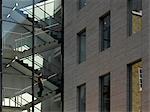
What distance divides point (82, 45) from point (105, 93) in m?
3.52

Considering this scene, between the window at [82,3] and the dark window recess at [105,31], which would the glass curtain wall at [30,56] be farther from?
the dark window recess at [105,31]

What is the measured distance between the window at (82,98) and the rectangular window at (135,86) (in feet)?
14.4

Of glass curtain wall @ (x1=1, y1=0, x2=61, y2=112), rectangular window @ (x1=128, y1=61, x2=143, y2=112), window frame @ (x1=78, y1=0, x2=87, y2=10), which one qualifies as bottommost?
rectangular window @ (x1=128, y1=61, x2=143, y2=112)

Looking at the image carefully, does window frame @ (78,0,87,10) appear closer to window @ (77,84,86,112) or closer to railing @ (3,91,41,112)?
window @ (77,84,86,112)

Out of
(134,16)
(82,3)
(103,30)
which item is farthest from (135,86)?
(82,3)

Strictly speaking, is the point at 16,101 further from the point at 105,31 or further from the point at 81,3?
the point at 105,31

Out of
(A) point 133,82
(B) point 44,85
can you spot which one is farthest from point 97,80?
(B) point 44,85

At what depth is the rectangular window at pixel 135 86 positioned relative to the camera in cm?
1920

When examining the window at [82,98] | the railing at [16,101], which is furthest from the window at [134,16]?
the railing at [16,101]

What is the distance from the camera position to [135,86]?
1941 cm

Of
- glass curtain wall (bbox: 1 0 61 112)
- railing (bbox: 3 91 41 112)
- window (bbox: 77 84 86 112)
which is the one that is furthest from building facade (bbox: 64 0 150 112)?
railing (bbox: 3 91 41 112)

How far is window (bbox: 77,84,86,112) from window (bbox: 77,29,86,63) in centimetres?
121

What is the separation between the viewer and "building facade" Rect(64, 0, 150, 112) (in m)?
19.0

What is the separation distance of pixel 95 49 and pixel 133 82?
11.2 ft
